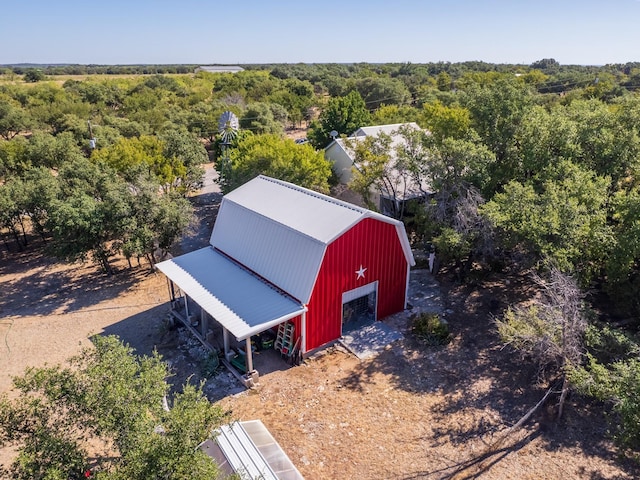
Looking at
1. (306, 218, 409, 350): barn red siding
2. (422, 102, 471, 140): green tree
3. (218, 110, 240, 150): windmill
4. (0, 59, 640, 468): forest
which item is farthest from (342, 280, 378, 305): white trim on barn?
(218, 110, 240, 150): windmill

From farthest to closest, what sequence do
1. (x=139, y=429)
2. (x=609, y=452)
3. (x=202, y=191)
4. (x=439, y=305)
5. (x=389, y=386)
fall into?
(x=202, y=191)
(x=439, y=305)
(x=389, y=386)
(x=609, y=452)
(x=139, y=429)

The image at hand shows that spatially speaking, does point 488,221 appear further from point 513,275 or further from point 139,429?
point 139,429

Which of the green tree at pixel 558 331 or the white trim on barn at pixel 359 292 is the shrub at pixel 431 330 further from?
the green tree at pixel 558 331

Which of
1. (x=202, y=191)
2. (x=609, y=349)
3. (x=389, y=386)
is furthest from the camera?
(x=202, y=191)

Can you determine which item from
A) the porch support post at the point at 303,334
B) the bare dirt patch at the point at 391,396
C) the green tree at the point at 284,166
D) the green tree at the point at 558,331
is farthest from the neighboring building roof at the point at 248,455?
the green tree at the point at 284,166

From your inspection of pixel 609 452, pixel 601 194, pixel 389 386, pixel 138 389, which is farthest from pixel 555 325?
pixel 138 389

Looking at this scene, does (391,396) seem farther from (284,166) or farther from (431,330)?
(284,166)

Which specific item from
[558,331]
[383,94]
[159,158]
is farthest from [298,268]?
[383,94]
